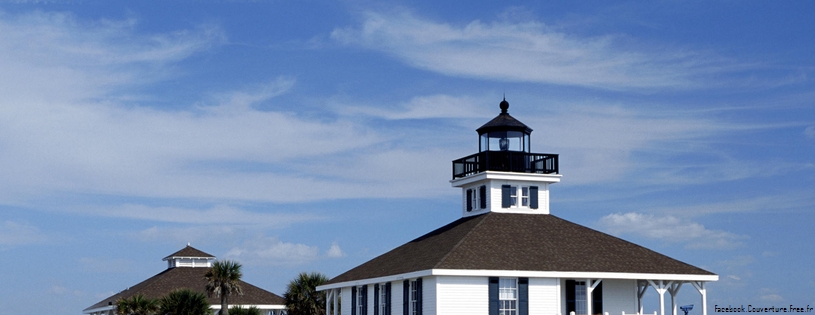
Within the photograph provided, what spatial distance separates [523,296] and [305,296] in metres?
22.5

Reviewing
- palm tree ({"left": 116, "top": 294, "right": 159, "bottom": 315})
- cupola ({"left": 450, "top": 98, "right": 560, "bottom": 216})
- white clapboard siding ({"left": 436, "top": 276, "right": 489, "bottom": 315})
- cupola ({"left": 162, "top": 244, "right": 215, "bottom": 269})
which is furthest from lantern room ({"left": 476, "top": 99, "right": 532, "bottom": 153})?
cupola ({"left": 162, "top": 244, "right": 215, "bottom": 269})

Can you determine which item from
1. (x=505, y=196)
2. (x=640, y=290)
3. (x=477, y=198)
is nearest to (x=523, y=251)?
(x=505, y=196)

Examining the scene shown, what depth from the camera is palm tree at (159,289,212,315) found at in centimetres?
6269

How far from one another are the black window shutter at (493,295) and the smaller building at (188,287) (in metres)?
31.2

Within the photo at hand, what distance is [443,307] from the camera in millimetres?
45906

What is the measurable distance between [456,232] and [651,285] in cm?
886

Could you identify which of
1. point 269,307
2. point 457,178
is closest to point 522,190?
point 457,178

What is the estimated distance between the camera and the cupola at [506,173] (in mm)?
53969

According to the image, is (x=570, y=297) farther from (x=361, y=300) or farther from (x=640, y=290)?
(x=361, y=300)

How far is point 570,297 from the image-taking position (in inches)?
1932

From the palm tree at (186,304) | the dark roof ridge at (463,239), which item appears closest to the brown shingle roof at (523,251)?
the dark roof ridge at (463,239)

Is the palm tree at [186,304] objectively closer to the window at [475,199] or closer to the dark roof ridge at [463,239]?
the window at [475,199]

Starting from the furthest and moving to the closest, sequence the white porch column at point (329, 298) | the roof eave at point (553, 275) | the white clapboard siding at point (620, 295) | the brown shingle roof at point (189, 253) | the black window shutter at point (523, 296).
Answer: the brown shingle roof at point (189, 253), the white porch column at point (329, 298), the white clapboard siding at point (620, 295), the black window shutter at point (523, 296), the roof eave at point (553, 275)

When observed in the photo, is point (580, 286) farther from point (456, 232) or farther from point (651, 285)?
point (456, 232)
